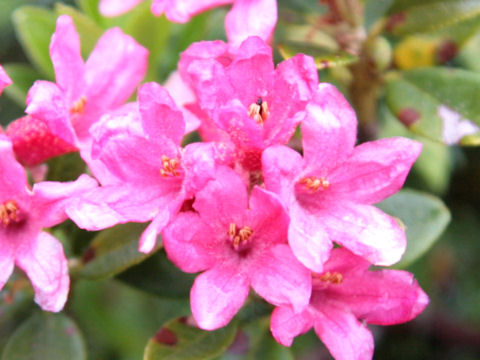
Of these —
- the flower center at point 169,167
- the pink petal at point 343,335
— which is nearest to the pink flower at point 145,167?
the flower center at point 169,167

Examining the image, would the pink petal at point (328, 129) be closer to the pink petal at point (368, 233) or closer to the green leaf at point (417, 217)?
the pink petal at point (368, 233)

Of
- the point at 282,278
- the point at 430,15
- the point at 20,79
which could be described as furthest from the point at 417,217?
the point at 20,79

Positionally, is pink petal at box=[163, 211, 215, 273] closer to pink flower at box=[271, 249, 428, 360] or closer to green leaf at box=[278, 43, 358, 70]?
pink flower at box=[271, 249, 428, 360]

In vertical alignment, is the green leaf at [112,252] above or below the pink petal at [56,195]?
below

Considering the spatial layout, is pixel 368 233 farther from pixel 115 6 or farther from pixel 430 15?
pixel 115 6

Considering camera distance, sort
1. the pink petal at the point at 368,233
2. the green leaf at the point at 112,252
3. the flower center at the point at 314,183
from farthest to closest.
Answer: the green leaf at the point at 112,252 → the flower center at the point at 314,183 → the pink petal at the point at 368,233

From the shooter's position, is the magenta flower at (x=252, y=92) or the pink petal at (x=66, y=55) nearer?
the magenta flower at (x=252, y=92)
